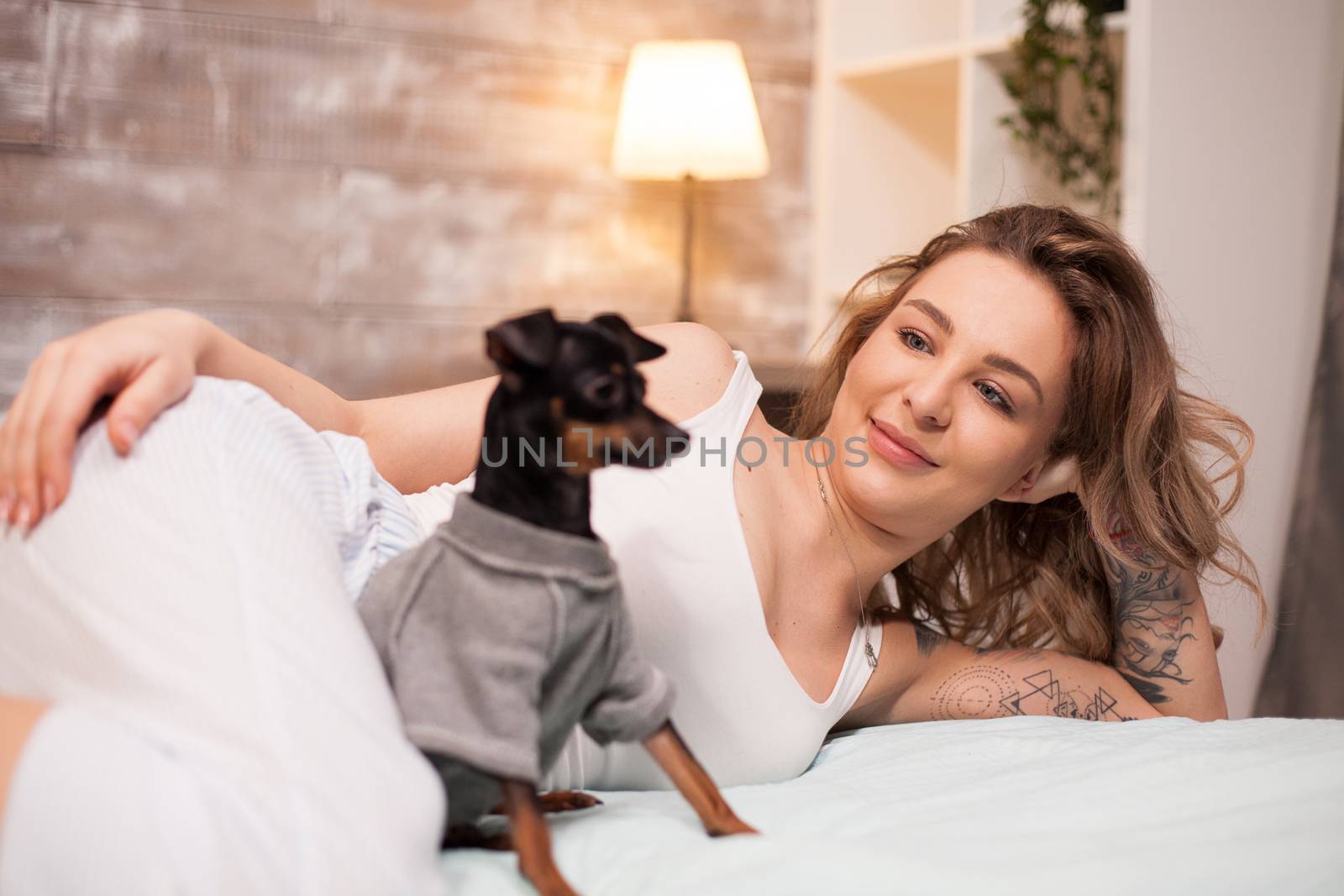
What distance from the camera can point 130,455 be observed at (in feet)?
2.52

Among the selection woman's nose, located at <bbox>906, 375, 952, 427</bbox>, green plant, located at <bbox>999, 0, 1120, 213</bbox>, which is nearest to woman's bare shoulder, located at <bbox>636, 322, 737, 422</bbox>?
Answer: woman's nose, located at <bbox>906, 375, 952, 427</bbox>

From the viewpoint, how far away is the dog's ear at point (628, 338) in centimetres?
75

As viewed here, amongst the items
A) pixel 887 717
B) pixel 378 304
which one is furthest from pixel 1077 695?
pixel 378 304

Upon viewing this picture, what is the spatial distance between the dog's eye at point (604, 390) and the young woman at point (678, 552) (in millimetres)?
222

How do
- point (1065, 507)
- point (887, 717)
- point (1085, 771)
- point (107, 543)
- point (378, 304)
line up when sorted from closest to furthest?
point (107, 543)
point (1085, 771)
point (887, 717)
point (1065, 507)
point (378, 304)

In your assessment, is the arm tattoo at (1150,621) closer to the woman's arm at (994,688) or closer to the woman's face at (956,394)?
the woman's arm at (994,688)

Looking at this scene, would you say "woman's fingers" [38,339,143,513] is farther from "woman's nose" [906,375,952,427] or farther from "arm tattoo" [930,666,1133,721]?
"arm tattoo" [930,666,1133,721]

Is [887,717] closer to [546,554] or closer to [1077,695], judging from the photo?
[1077,695]

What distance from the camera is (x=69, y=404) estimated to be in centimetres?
77

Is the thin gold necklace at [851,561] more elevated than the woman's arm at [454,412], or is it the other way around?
the woman's arm at [454,412]

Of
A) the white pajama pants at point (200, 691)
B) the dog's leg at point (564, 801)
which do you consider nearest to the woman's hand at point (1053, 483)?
the dog's leg at point (564, 801)

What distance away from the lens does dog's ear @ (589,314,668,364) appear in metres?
0.75

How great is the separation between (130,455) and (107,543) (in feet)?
0.21

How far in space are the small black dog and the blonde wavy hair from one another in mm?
745
